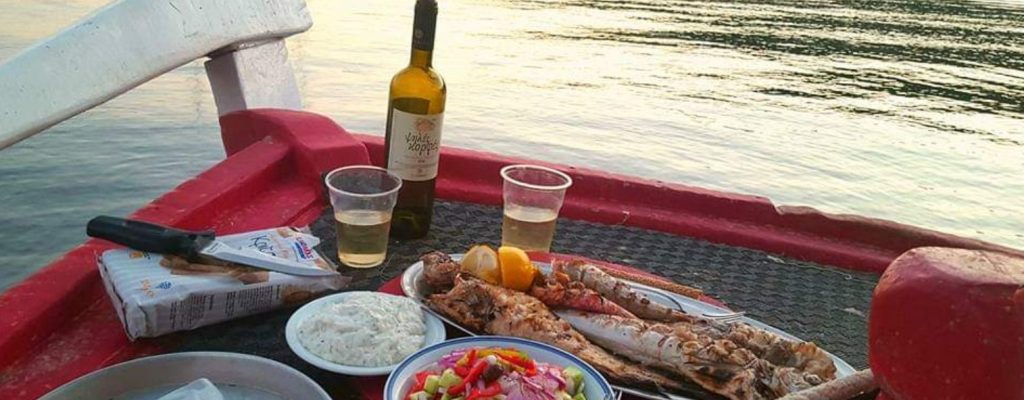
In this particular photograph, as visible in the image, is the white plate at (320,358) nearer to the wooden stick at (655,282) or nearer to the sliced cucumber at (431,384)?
the sliced cucumber at (431,384)

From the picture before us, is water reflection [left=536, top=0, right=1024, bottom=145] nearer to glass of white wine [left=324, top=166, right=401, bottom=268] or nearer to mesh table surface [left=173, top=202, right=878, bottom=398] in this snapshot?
mesh table surface [left=173, top=202, right=878, bottom=398]

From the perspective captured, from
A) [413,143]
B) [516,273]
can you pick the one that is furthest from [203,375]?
[413,143]

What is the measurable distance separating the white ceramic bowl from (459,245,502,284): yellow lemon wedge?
0.31 meters

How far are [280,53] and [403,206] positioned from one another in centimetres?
138

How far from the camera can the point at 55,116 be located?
82.1 inches

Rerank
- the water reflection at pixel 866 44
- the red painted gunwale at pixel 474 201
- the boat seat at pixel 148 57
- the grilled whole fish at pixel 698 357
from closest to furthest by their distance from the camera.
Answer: the grilled whole fish at pixel 698 357 < the boat seat at pixel 148 57 < the red painted gunwale at pixel 474 201 < the water reflection at pixel 866 44

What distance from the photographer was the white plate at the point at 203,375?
57.0 inches

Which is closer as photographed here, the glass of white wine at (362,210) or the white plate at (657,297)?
the white plate at (657,297)

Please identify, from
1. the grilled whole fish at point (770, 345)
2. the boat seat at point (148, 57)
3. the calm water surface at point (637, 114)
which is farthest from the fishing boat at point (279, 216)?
the calm water surface at point (637, 114)

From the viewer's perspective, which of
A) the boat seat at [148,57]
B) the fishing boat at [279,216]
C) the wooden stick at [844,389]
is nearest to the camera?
the wooden stick at [844,389]

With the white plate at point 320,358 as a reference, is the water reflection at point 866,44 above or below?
below

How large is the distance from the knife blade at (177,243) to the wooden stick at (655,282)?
812mm

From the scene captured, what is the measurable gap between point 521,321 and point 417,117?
2.44 feet

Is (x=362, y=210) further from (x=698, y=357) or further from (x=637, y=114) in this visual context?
(x=637, y=114)
